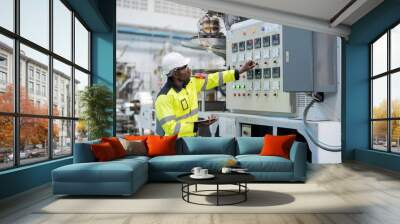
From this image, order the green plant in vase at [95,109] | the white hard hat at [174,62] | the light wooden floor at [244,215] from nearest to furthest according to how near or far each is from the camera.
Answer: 1. the light wooden floor at [244,215]
2. the white hard hat at [174,62]
3. the green plant in vase at [95,109]

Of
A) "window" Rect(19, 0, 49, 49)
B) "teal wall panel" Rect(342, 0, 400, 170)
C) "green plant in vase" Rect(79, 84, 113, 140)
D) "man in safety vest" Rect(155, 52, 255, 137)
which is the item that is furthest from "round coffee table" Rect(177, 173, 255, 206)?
"teal wall panel" Rect(342, 0, 400, 170)

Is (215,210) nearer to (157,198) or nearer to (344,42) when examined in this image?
(157,198)

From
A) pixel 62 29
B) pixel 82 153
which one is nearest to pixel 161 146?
pixel 82 153

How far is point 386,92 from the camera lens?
7.62 meters

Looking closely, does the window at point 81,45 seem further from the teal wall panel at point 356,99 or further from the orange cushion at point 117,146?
the teal wall panel at point 356,99

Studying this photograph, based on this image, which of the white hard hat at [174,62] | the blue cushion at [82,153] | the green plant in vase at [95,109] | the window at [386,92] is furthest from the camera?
the green plant in vase at [95,109]

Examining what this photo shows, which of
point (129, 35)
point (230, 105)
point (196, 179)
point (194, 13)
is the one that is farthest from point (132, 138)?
point (194, 13)

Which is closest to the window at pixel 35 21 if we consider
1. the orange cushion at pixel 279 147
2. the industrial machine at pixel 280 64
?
the orange cushion at pixel 279 147

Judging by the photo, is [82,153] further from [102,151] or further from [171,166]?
[171,166]

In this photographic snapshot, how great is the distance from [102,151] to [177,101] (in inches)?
89.6

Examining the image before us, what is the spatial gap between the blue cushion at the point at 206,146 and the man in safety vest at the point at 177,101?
788 mm

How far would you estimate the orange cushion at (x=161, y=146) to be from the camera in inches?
240

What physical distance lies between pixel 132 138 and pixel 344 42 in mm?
4606

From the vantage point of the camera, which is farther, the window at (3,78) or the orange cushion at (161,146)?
the orange cushion at (161,146)
